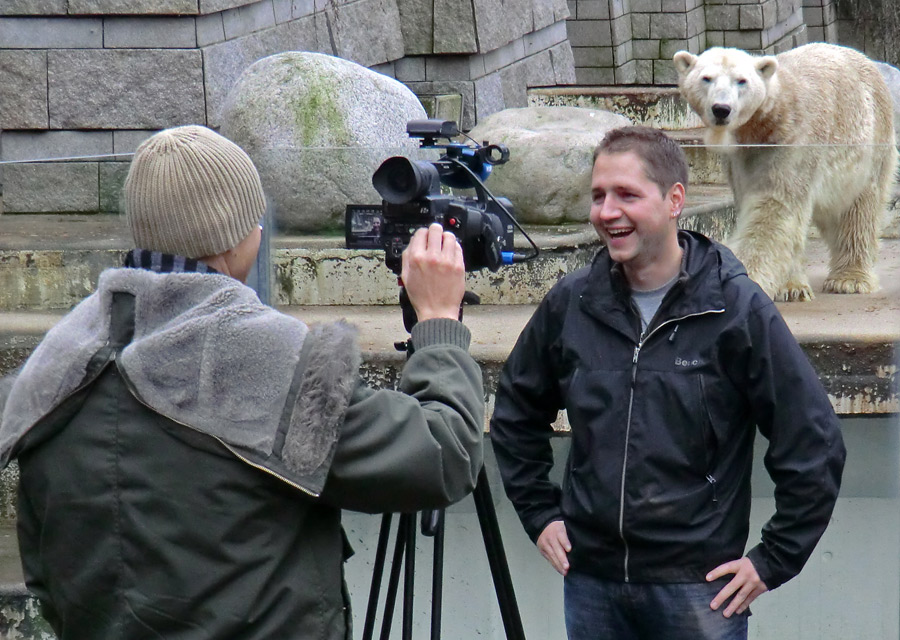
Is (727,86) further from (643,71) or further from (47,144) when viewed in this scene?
(643,71)

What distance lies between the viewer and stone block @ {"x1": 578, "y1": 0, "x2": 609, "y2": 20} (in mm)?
12703

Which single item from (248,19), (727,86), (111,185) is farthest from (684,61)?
(248,19)

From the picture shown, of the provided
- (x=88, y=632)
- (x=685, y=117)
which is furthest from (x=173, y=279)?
(x=685, y=117)

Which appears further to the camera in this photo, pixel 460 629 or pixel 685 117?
pixel 685 117

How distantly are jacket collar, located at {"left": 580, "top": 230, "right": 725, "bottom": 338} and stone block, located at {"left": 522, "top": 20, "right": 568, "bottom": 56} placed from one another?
768cm

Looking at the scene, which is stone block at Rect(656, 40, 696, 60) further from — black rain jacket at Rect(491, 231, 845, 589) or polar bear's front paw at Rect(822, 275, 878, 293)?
black rain jacket at Rect(491, 231, 845, 589)

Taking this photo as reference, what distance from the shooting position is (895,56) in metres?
17.7

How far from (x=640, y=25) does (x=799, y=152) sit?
32.3ft

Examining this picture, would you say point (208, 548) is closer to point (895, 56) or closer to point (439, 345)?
point (439, 345)

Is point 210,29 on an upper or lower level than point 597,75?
lower

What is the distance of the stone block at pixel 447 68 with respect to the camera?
27.8 ft

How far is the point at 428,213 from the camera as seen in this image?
1964 mm

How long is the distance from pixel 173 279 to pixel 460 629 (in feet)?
7.56

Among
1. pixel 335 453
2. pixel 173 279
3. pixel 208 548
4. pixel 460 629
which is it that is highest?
pixel 173 279
